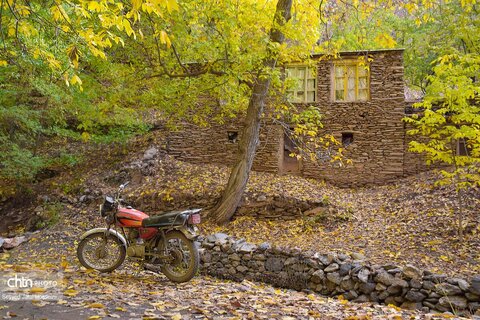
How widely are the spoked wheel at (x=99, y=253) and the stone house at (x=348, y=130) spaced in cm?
867

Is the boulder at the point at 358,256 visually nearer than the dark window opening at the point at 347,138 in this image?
Yes

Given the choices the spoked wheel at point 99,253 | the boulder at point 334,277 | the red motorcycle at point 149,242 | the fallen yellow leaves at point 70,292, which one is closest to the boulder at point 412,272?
the boulder at point 334,277

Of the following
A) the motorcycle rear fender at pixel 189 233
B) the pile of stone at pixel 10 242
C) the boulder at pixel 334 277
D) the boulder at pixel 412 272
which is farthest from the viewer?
the pile of stone at pixel 10 242

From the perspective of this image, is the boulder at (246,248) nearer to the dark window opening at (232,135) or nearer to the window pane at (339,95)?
the dark window opening at (232,135)

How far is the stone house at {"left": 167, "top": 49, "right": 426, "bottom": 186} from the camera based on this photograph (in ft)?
44.3

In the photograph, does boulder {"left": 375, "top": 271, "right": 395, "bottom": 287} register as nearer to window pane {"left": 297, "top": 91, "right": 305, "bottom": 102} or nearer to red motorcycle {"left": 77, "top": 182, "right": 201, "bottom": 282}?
red motorcycle {"left": 77, "top": 182, "right": 201, "bottom": 282}

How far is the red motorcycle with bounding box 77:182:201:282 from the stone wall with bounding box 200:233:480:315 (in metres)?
2.42

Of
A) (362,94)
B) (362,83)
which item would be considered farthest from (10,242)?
(362,83)

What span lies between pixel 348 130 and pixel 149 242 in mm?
10105

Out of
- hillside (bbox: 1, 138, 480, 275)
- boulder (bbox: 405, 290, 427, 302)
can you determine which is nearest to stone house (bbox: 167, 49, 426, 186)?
hillside (bbox: 1, 138, 480, 275)

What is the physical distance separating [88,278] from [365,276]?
4.12m

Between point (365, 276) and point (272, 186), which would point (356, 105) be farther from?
point (365, 276)

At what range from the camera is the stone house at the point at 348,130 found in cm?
1350

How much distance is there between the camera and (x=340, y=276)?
6.56 meters
